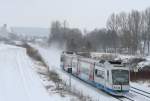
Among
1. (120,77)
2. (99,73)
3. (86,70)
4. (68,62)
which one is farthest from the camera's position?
(68,62)

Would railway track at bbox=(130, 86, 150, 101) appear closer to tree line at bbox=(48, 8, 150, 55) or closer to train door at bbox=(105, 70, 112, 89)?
train door at bbox=(105, 70, 112, 89)

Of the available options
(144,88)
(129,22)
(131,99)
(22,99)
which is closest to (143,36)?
(129,22)

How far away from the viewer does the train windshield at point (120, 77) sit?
31.6 m

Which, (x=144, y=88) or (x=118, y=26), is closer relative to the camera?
(x=144, y=88)

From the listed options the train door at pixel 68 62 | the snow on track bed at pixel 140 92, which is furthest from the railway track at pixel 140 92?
the train door at pixel 68 62

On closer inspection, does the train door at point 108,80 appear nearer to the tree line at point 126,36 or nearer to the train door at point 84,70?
the train door at point 84,70

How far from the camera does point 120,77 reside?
3189cm

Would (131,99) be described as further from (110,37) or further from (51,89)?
(110,37)

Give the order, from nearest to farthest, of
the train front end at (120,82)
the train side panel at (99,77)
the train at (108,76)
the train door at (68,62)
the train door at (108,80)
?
the train front end at (120,82), the train at (108,76), the train door at (108,80), the train side panel at (99,77), the train door at (68,62)

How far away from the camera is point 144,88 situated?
36.4m

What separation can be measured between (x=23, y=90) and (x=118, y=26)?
310 feet

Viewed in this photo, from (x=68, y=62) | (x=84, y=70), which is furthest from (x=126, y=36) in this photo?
(x=84, y=70)

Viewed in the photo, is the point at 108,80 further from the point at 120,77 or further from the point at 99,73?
the point at 99,73

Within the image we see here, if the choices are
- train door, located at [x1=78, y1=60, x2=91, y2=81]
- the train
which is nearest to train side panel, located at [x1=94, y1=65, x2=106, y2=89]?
the train
